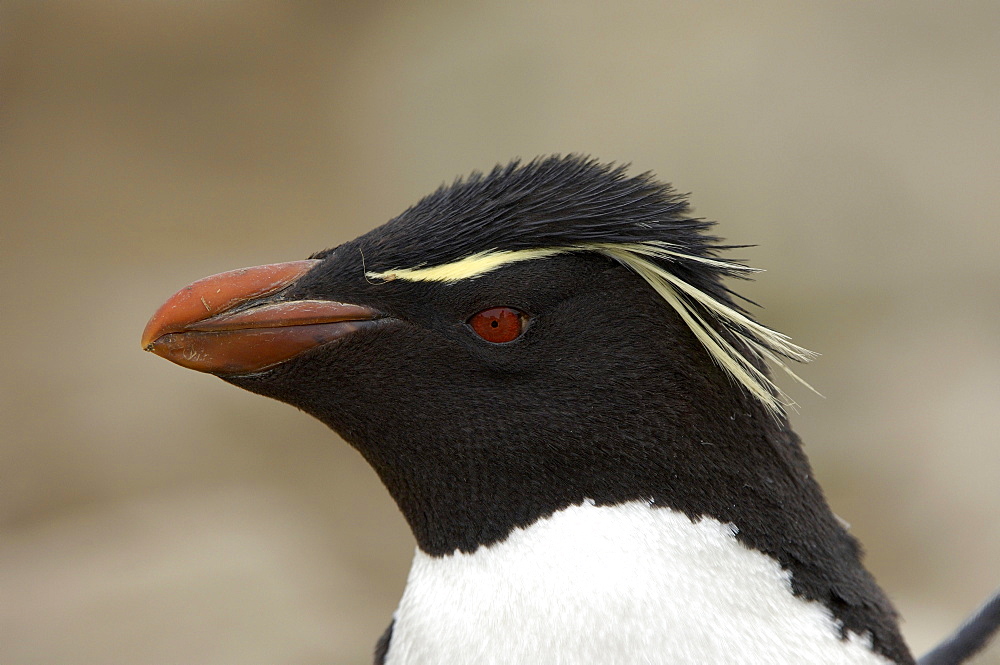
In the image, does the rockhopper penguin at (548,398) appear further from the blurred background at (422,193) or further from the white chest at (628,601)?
the blurred background at (422,193)

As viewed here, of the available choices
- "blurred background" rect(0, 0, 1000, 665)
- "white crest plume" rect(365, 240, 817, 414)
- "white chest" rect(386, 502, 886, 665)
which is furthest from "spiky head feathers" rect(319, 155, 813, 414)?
"blurred background" rect(0, 0, 1000, 665)

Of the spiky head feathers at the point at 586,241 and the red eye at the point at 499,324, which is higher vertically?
the spiky head feathers at the point at 586,241

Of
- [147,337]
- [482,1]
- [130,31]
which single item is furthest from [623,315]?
[130,31]

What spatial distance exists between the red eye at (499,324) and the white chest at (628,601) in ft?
0.79

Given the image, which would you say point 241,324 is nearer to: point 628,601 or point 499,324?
point 499,324

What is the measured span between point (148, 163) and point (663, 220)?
13.8 feet

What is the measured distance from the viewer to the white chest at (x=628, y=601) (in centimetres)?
125

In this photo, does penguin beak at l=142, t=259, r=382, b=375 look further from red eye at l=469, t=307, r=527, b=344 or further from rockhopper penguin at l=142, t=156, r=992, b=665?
red eye at l=469, t=307, r=527, b=344

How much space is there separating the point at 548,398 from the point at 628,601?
0.90 ft

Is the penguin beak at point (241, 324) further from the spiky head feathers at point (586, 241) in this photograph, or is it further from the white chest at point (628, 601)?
the white chest at point (628, 601)

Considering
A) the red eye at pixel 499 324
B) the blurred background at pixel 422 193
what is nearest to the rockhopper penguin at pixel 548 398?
the red eye at pixel 499 324

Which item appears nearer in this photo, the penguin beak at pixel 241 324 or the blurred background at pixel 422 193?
the penguin beak at pixel 241 324

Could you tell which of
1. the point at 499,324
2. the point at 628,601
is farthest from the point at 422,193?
the point at 628,601

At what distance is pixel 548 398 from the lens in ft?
4.31
